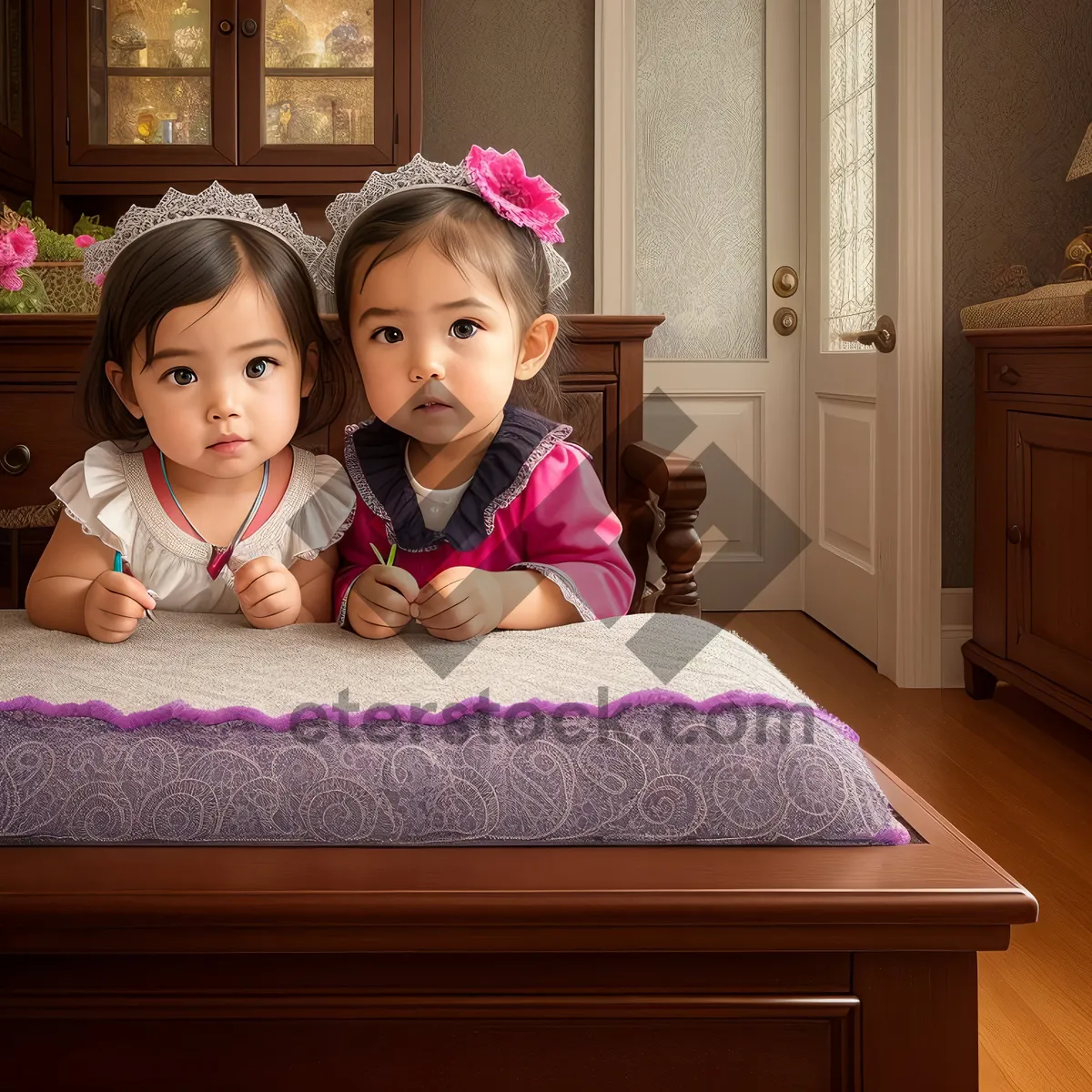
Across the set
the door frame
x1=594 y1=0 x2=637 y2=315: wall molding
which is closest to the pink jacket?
the door frame

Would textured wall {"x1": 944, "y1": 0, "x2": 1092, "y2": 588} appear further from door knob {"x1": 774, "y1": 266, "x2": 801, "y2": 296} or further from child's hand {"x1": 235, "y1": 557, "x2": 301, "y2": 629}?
child's hand {"x1": 235, "y1": 557, "x2": 301, "y2": 629}

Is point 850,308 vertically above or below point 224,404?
above

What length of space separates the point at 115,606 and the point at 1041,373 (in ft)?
7.04

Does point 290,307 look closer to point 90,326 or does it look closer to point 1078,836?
point 90,326

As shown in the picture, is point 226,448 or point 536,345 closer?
point 226,448

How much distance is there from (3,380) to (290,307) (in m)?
0.82

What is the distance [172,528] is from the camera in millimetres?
1037

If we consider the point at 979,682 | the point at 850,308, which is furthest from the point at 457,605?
the point at 850,308

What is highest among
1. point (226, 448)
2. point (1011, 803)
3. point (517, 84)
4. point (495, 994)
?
point (517, 84)

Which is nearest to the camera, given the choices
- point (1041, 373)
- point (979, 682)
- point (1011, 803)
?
point (1011, 803)

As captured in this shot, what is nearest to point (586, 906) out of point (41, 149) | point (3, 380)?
point (3, 380)

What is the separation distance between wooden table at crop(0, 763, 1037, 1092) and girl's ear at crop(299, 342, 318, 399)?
1.57 feet

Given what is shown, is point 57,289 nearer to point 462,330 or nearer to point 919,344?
point 462,330

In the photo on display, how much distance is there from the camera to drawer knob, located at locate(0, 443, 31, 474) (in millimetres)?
1606
